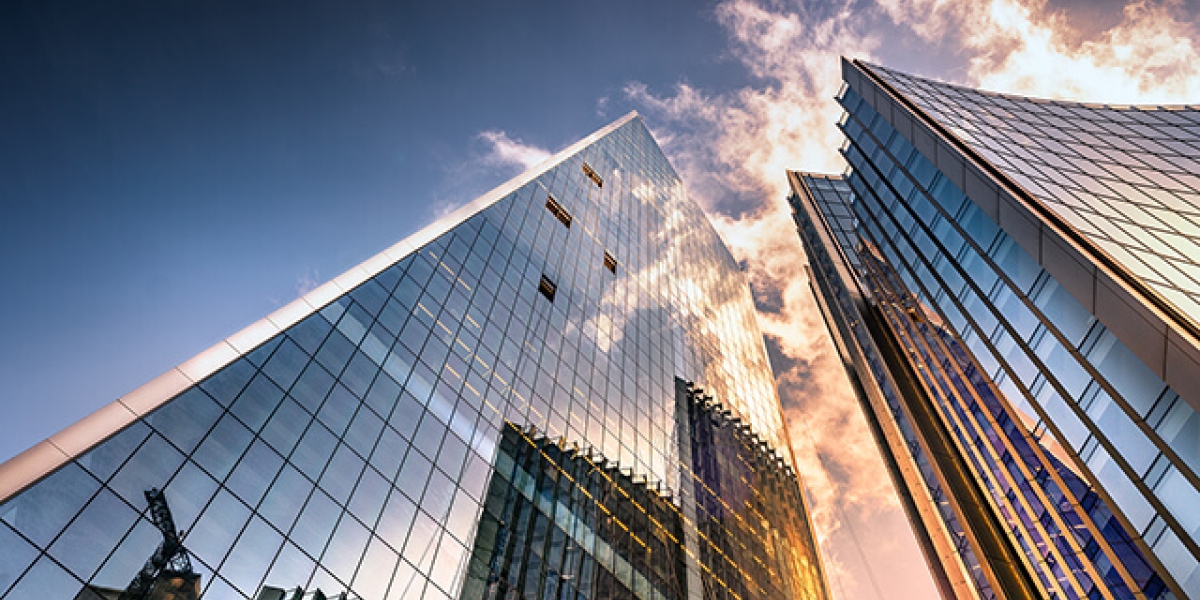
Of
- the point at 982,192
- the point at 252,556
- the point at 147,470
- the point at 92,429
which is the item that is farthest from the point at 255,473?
the point at 982,192

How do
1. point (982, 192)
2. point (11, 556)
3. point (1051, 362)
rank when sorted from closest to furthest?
point (11, 556)
point (1051, 362)
point (982, 192)

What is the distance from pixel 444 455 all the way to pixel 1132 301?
919 inches

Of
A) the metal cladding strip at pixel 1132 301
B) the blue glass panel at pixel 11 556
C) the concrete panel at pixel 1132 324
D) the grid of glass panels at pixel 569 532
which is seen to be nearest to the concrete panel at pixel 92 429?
the blue glass panel at pixel 11 556

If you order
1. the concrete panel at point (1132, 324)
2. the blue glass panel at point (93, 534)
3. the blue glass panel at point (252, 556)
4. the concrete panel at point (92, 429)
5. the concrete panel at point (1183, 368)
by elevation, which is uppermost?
the concrete panel at point (1132, 324)

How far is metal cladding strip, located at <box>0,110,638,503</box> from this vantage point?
14.0 m

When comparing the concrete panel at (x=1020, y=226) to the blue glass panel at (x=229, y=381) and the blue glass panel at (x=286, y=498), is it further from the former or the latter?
the blue glass panel at (x=229, y=381)

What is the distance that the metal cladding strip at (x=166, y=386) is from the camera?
45.8ft

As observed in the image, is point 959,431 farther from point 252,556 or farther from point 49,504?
point 49,504

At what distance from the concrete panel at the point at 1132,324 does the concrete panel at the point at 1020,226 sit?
13.2 feet

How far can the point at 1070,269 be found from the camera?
71.5 feet

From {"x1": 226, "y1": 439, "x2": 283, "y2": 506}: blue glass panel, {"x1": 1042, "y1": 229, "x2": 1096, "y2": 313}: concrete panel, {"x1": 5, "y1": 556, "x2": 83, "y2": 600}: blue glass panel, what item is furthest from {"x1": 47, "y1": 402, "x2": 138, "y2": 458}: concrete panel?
{"x1": 1042, "y1": 229, "x2": 1096, "y2": 313}: concrete panel

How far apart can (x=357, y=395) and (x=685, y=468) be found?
2818 centimetres

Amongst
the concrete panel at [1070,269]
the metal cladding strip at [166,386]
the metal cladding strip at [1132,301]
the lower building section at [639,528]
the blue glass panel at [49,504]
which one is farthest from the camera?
the lower building section at [639,528]

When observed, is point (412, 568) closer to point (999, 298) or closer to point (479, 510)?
point (479, 510)
